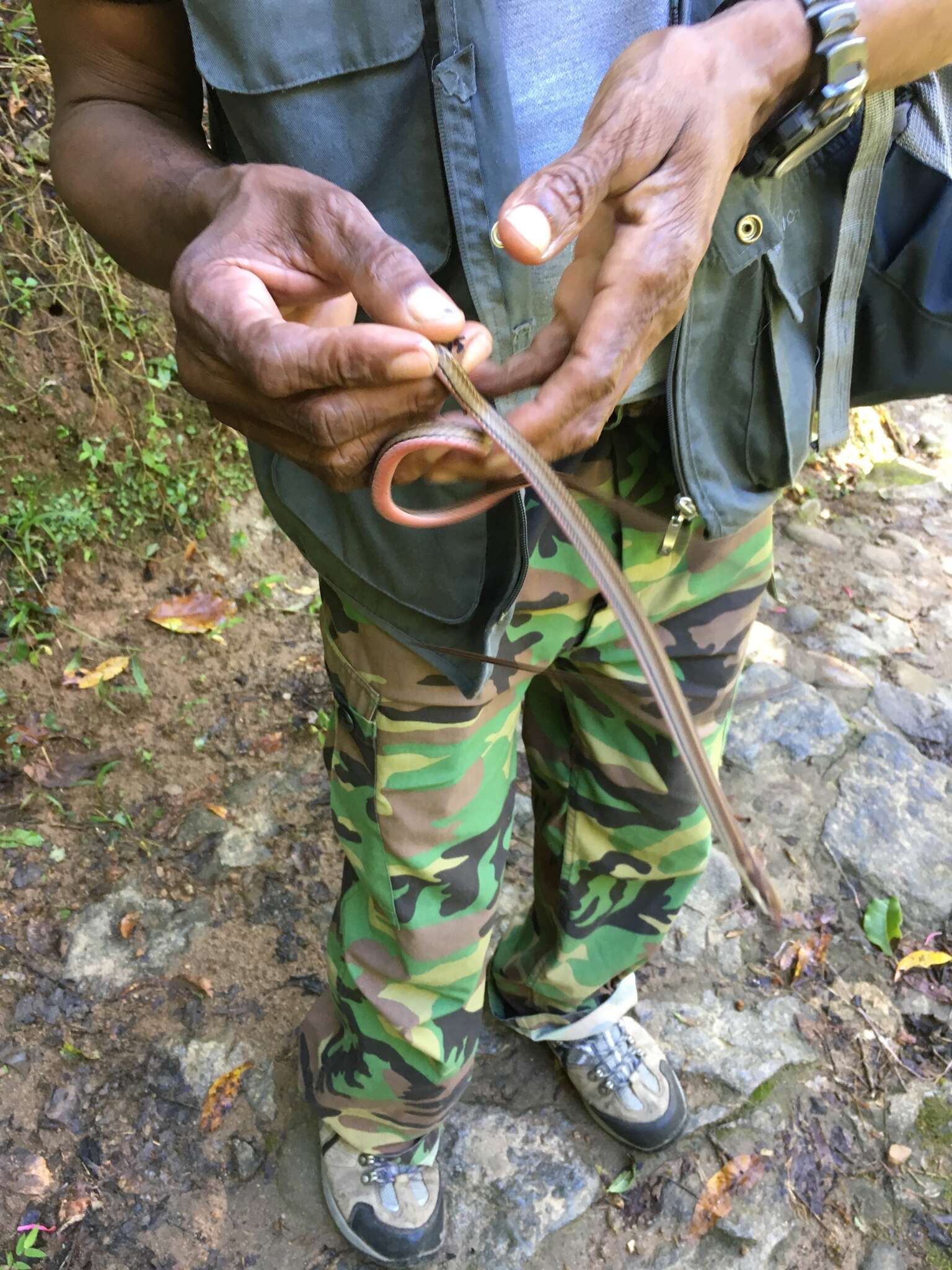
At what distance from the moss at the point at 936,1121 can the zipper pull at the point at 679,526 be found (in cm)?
155

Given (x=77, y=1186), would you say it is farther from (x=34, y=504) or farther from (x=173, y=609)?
(x=34, y=504)

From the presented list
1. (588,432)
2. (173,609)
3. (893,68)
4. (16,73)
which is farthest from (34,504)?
(893,68)

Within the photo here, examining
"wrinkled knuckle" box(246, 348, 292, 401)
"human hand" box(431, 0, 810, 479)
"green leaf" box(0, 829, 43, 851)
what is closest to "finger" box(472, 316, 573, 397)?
"human hand" box(431, 0, 810, 479)

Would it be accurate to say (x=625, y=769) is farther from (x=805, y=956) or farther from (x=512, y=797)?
(x=805, y=956)

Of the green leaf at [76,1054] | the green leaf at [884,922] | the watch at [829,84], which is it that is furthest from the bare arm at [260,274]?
the green leaf at [884,922]

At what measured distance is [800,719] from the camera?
319 cm

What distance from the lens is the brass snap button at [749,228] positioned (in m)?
1.22

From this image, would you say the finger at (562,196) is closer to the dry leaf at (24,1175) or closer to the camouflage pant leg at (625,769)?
the camouflage pant leg at (625,769)

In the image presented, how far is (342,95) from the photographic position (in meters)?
1.12

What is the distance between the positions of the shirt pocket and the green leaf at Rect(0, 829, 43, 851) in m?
2.00

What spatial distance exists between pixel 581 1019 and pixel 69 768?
1628 millimetres

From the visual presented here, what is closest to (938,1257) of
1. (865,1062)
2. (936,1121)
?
(936,1121)

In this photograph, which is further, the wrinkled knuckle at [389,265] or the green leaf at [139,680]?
the green leaf at [139,680]

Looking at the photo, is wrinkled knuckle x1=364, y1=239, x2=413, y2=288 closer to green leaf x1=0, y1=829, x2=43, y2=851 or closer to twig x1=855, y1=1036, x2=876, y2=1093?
green leaf x1=0, y1=829, x2=43, y2=851
